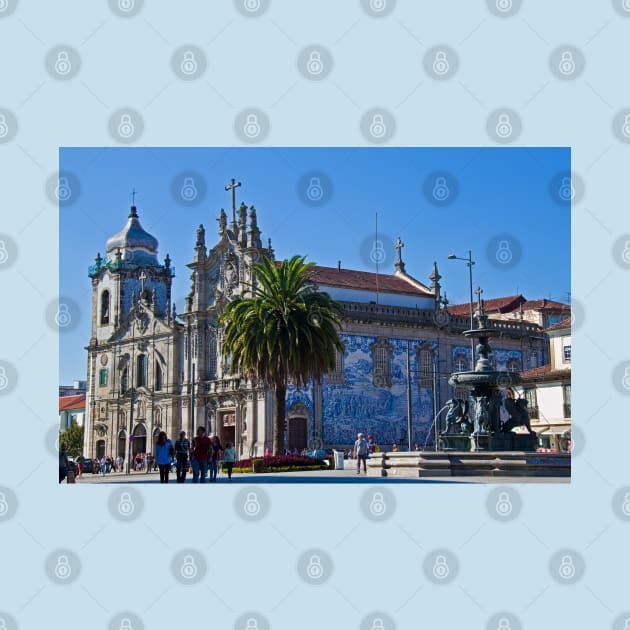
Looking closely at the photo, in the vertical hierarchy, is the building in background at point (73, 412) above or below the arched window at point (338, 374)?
below

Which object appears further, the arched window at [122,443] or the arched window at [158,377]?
the arched window at [122,443]

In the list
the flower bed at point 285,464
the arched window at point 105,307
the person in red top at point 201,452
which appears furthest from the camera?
the arched window at point 105,307

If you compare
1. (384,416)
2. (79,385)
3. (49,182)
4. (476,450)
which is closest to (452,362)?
(384,416)

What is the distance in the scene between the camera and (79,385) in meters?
100

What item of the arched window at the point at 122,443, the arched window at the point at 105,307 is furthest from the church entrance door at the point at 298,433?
the arched window at the point at 105,307

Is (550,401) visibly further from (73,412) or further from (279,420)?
(73,412)

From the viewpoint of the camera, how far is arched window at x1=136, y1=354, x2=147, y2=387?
63.1m

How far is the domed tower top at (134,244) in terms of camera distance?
71000 millimetres

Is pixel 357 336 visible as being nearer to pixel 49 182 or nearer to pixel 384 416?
pixel 384 416

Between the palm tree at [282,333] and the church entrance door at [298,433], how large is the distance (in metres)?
11.0

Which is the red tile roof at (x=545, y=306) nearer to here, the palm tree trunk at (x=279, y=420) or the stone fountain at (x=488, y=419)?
the palm tree trunk at (x=279, y=420)

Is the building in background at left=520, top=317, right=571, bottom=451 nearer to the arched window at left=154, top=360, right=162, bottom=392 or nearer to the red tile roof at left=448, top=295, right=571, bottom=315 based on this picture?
the red tile roof at left=448, top=295, right=571, bottom=315

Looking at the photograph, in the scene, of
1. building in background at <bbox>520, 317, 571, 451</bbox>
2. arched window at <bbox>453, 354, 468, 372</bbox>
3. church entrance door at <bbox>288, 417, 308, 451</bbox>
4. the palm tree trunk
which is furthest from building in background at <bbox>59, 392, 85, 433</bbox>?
the palm tree trunk

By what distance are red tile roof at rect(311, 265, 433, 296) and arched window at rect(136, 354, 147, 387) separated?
44.9 feet
